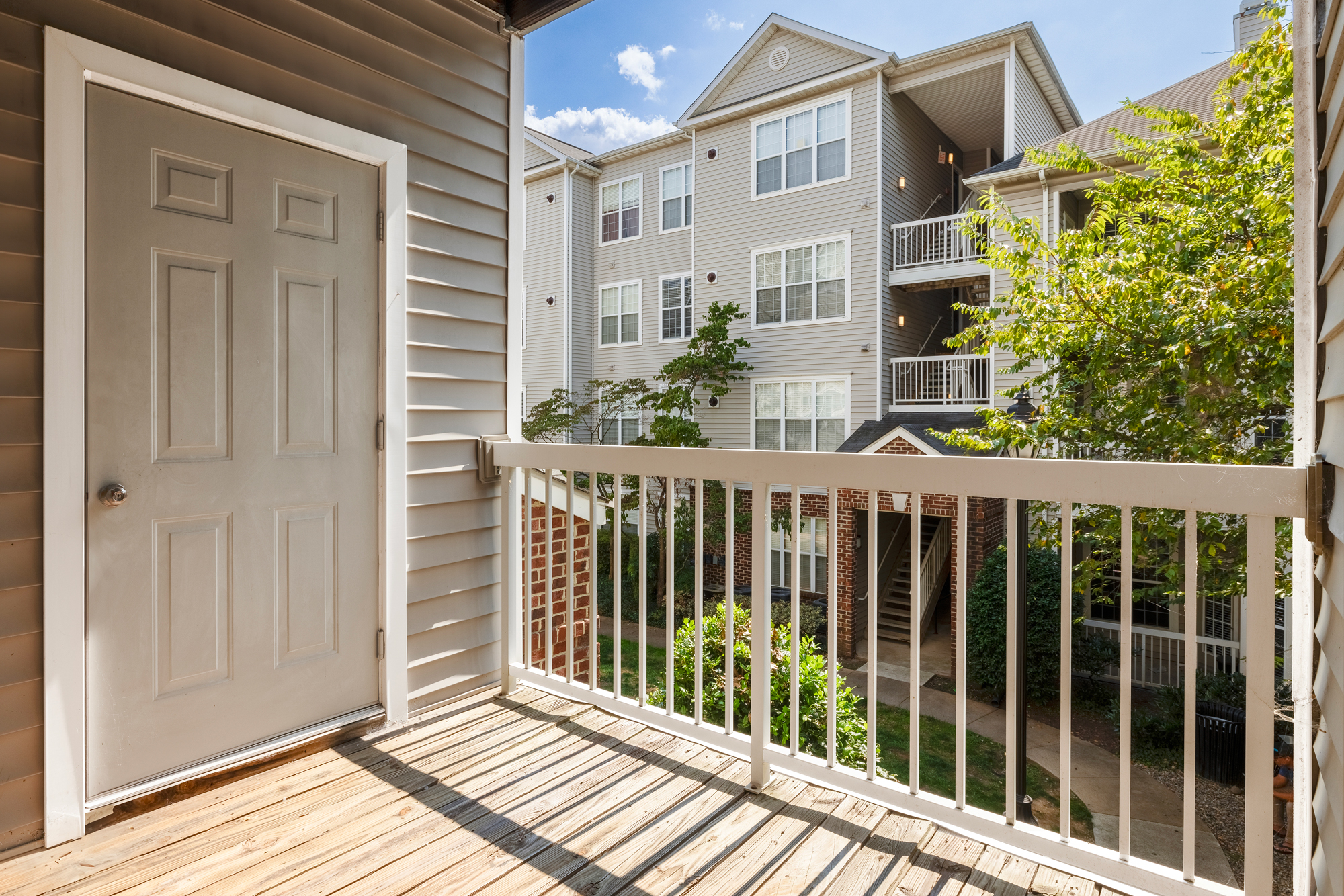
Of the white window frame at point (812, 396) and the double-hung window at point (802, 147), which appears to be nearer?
the double-hung window at point (802, 147)

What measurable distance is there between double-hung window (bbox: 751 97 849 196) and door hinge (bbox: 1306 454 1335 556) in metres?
9.85

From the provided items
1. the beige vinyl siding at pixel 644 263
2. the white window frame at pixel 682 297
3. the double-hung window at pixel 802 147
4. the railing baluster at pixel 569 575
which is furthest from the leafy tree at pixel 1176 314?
the beige vinyl siding at pixel 644 263

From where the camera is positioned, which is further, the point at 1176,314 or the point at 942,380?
the point at 942,380

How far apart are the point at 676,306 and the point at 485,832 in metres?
11.0

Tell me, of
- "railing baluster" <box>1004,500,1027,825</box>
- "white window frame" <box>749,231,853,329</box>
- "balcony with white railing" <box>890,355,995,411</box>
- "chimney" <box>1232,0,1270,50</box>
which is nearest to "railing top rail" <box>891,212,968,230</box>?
"white window frame" <box>749,231,853,329</box>

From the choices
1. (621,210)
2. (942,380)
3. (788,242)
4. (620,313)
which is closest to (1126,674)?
(942,380)

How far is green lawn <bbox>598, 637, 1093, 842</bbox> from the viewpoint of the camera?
18.2ft

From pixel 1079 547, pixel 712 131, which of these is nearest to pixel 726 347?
pixel 712 131

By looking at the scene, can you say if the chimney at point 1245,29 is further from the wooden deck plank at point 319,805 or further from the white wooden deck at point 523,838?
the wooden deck plank at point 319,805

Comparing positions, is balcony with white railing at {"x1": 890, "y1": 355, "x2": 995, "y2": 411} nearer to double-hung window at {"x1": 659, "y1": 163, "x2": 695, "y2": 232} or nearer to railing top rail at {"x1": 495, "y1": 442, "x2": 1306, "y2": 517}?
double-hung window at {"x1": 659, "y1": 163, "x2": 695, "y2": 232}

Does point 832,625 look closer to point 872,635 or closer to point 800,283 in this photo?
point 872,635

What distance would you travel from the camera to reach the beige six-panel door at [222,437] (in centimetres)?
183

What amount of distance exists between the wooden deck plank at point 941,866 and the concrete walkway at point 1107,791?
2497 mm

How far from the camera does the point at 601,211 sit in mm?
13117
